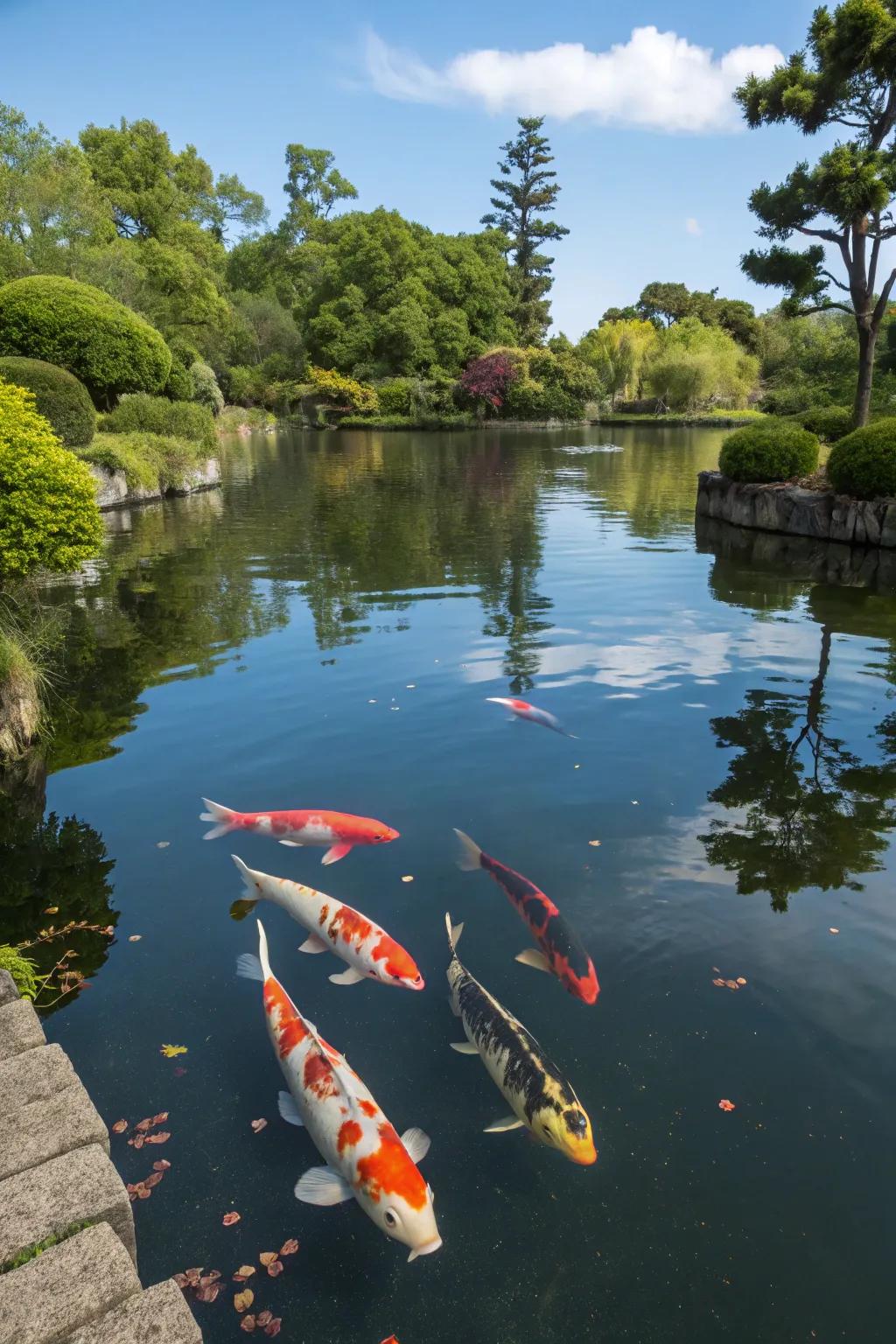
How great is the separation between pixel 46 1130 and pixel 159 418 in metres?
24.3

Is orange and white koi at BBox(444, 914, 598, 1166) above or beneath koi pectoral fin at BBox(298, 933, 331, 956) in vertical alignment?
above

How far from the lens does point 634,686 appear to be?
859cm

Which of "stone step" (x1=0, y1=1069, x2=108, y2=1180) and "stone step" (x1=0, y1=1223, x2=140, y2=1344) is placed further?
"stone step" (x1=0, y1=1069, x2=108, y2=1180)

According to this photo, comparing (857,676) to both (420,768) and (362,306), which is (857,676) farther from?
(362,306)

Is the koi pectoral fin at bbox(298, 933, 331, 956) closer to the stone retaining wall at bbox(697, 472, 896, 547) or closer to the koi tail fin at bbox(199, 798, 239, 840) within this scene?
the koi tail fin at bbox(199, 798, 239, 840)

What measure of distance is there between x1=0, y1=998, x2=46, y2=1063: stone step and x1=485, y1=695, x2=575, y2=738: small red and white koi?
5039 mm

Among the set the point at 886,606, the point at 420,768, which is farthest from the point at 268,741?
the point at 886,606

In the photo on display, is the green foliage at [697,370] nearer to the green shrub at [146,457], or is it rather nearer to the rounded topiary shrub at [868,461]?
the green shrub at [146,457]

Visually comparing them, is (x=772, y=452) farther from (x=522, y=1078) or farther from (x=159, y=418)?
(x=159, y=418)

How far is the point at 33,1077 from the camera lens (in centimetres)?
301

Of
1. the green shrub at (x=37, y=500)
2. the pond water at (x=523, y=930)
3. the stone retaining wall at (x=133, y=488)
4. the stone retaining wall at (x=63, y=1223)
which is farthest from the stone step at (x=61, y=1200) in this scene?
the stone retaining wall at (x=133, y=488)

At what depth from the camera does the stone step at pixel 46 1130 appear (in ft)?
8.86

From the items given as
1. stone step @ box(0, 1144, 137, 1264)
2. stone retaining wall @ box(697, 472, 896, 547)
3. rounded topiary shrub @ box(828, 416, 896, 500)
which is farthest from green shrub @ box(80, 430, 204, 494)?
stone step @ box(0, 1144, 137, 1264)

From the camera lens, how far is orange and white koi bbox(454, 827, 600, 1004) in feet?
13.5
